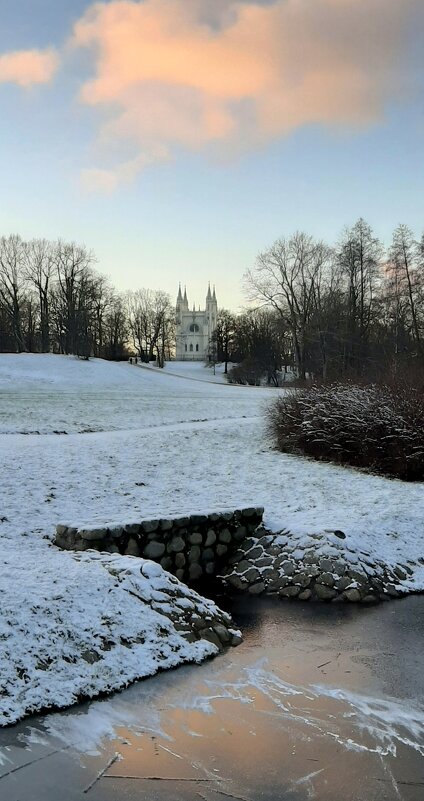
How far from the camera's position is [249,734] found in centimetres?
508

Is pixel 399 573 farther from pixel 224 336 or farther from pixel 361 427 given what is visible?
pixel 224 336

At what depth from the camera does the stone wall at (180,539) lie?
8.77 metres

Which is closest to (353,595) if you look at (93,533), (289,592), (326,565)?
(326,565)

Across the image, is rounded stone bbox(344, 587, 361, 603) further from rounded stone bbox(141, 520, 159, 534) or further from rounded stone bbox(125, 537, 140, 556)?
rounded stone bbox(125, 537, 140, 556)

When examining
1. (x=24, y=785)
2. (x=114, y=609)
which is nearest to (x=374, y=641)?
(x=114, y=609)

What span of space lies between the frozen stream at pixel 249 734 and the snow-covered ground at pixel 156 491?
0.73 meters

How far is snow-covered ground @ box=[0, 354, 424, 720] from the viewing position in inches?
302

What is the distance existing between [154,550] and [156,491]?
3108 millimetres

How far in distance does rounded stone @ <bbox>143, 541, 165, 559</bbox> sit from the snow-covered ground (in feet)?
1.95

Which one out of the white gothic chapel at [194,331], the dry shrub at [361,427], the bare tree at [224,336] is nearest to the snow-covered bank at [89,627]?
the dry shrub at [361,427]

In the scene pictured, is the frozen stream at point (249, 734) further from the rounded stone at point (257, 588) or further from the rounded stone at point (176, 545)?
the rounded stone at point (176, 545)

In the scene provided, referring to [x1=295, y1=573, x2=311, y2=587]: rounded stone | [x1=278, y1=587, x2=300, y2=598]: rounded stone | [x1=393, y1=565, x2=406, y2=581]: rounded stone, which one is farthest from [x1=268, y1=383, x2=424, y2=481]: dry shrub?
[x1=278, y1=587, x2=300, y2=598]: rounded stone

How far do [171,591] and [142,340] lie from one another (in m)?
92.0

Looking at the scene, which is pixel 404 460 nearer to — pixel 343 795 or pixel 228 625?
pixel 228 625
